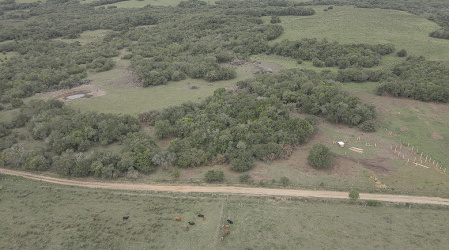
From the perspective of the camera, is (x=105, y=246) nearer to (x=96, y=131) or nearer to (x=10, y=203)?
(x=10, y=203)

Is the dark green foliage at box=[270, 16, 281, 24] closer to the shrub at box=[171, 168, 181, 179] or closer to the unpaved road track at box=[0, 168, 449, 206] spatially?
the shrub at box=[171, 168, 181, 179]

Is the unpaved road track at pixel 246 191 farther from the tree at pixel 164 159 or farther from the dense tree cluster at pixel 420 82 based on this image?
the dense tree cluster at pixel 420 82

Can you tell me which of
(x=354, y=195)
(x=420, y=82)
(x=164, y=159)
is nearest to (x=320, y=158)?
(x=354, y=195)

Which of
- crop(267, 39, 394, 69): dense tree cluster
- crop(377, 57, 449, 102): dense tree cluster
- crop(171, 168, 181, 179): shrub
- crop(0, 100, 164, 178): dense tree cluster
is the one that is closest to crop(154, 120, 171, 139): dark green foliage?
crop(0, 100, 164, 178): dense tree cluster

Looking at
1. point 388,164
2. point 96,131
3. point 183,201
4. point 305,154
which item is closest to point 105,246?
point 183,201

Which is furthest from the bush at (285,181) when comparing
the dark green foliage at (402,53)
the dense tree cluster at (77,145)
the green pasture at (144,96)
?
the dark green foliage at (402,53)

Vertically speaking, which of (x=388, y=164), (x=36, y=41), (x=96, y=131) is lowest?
(x=388, y=164)
